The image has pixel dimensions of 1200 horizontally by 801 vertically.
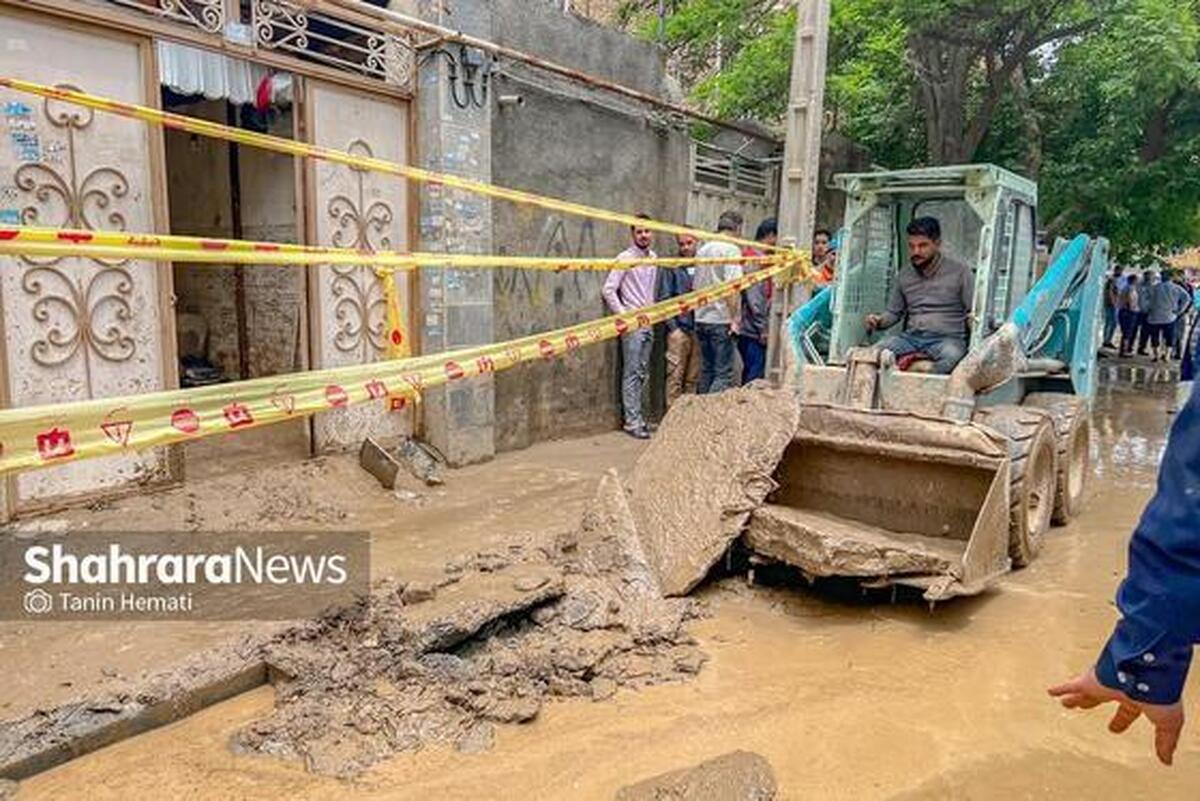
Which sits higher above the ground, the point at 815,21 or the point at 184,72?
the point at 815,21

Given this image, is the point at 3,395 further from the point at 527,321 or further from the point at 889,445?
the point at 889,445

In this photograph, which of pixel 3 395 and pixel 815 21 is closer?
pixel 3 395

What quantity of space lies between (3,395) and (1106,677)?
4.81 meters

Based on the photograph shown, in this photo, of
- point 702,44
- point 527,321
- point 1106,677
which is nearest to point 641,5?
point 702,44

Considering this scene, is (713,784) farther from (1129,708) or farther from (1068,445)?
(1068,445)

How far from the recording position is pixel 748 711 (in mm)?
3143

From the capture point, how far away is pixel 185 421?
3283 mm

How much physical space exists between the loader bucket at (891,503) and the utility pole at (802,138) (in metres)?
1.09

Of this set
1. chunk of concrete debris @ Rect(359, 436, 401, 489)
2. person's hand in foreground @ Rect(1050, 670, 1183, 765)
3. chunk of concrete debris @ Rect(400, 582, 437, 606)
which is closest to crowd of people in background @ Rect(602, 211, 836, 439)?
chunk of concrete debris @ Rect(359, 436, 401, 489)

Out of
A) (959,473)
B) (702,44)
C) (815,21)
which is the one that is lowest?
(959,473)

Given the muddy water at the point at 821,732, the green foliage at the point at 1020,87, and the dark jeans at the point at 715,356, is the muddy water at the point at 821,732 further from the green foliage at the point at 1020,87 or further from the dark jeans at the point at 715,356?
the green foliage at the point at 1020,87

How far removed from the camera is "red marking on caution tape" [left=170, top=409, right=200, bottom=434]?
3250 mm

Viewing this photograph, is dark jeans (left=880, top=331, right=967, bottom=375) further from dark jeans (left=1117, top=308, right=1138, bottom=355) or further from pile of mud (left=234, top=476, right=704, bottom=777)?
dark jeans (left=1117, top=308, right=1138, bottom=355)

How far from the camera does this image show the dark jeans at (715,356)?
25.9 ft
